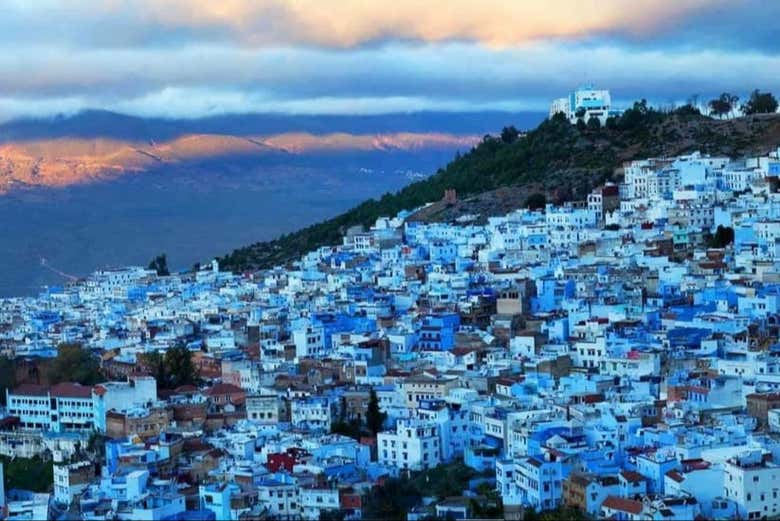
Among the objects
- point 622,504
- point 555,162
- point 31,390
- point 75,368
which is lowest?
point 622,504

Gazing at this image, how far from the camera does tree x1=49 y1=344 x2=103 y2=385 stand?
32.2m

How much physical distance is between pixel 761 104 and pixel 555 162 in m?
7.87

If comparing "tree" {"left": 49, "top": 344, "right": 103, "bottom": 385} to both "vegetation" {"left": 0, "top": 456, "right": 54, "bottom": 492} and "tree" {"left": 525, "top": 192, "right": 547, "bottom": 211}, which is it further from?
"tree" {"left": 525, "top": 192, "right": 547, "bottom": 211}

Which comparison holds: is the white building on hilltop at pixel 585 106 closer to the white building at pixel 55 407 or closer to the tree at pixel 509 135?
the tree at pixel 509 135

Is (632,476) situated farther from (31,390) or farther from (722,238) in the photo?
(722,238)

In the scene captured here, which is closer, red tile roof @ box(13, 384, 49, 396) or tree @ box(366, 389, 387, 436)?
tree @ box(366, 389, 387, 436)

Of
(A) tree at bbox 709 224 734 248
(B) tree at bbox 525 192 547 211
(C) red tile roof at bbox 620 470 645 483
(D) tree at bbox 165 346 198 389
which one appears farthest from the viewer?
(B) tree at bbox 525 192 547 211

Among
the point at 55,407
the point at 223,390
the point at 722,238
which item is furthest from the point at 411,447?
the point at 722,238

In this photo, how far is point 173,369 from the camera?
31.3 m

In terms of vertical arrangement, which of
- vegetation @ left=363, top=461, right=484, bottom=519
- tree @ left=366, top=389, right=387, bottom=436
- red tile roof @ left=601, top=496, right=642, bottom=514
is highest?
tree @ left=366, top=389, right=387, bottom=436

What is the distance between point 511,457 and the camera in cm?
2373

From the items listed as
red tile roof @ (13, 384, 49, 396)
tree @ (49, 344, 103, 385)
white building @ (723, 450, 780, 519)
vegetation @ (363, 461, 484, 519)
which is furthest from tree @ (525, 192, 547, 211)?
white building @ (723, 450, 780, 519)

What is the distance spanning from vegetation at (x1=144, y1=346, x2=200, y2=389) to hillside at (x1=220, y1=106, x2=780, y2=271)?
20056mm

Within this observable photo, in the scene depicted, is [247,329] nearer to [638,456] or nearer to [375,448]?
[375,448]
